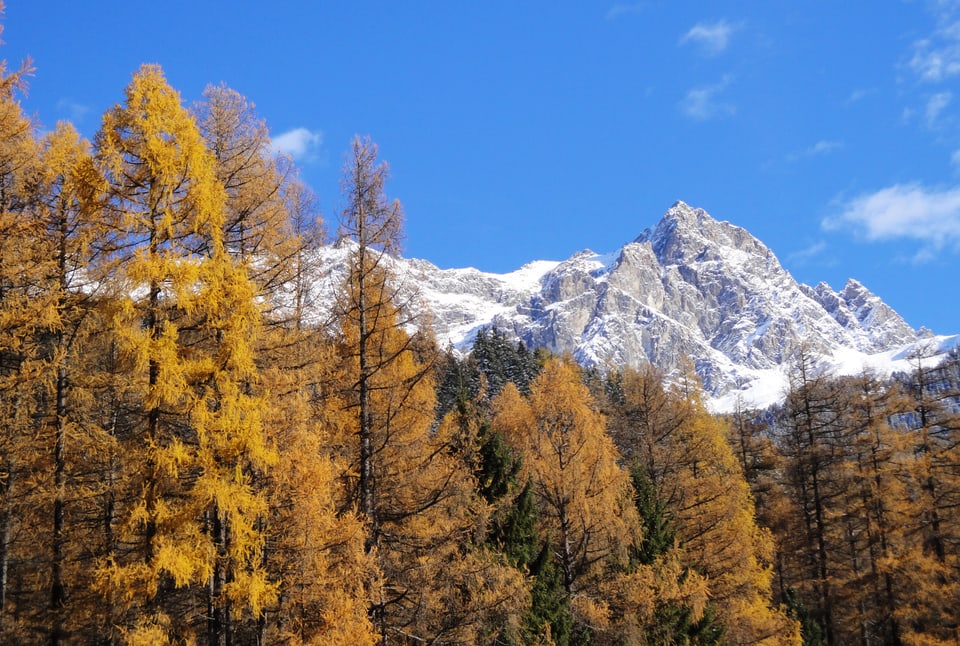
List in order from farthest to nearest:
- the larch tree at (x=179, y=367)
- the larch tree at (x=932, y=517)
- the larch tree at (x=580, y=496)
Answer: the larch tree at (x=932, y=517)
the larch tree at (x=580, y=496)
the larch tree at (x=179, y=367)

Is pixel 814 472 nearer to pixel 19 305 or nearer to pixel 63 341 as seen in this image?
pixel 63 341

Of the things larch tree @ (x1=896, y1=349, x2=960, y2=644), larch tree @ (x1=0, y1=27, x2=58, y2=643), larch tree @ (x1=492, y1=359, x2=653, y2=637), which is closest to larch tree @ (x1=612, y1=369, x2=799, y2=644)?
larch tree @ (x1=492, y1=359, x2=653, y2=637)

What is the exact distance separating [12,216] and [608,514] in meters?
16.0

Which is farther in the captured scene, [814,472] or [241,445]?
[814,472]

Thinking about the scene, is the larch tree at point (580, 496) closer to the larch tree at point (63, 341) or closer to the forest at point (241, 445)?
the forest at point (241, 445)

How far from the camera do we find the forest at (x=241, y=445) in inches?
376

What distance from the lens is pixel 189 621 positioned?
34.0ft

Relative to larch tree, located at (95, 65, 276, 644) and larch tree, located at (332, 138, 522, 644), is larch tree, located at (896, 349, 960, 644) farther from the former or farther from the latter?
larch tree, located at (95, 65, 276, 644)

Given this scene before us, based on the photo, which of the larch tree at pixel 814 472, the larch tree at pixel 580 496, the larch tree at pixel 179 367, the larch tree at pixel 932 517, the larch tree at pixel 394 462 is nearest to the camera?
the larch tree at pixel 179 367

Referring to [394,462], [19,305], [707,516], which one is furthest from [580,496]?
[19,305]

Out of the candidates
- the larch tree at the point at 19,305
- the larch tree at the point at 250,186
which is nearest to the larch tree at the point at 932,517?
the larch tree at the point at 250,186

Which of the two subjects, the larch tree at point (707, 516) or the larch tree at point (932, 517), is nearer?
the larch tree at point (707, 516)

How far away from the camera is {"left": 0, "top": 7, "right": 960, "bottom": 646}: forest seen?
9562 millimetres

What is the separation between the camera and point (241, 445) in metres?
9.80
